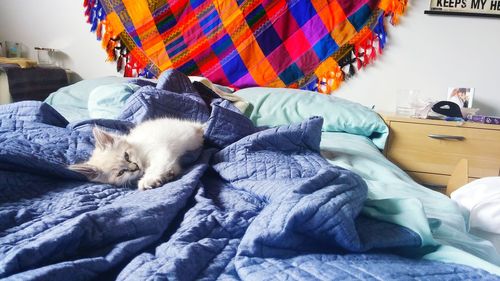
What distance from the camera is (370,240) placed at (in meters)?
0.63

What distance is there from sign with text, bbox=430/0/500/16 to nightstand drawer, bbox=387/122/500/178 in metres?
0.74

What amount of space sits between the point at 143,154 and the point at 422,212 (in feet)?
2.38

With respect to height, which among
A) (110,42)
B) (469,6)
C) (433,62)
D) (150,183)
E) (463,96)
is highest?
(469,6)

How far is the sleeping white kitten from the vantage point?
3.16 feet

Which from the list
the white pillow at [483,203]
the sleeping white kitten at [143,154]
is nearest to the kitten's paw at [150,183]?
the sleeping white kitten at [143,154]

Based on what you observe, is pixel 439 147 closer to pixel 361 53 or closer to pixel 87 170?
pixel 361 53

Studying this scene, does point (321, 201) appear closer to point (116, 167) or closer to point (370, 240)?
point (370, 240)

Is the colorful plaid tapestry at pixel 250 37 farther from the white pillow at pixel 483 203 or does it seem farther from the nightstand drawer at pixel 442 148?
the white pillow at pixel 483 203

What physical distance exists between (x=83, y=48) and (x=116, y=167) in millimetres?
1939

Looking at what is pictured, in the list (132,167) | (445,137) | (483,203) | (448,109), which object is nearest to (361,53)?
(448,109)

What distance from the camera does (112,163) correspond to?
99cm

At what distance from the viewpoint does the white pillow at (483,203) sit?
96cm

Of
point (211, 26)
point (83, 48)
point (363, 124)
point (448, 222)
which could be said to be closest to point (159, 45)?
point (211, 26)

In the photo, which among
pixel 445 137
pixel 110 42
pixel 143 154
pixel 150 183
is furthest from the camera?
pixel 110 42
